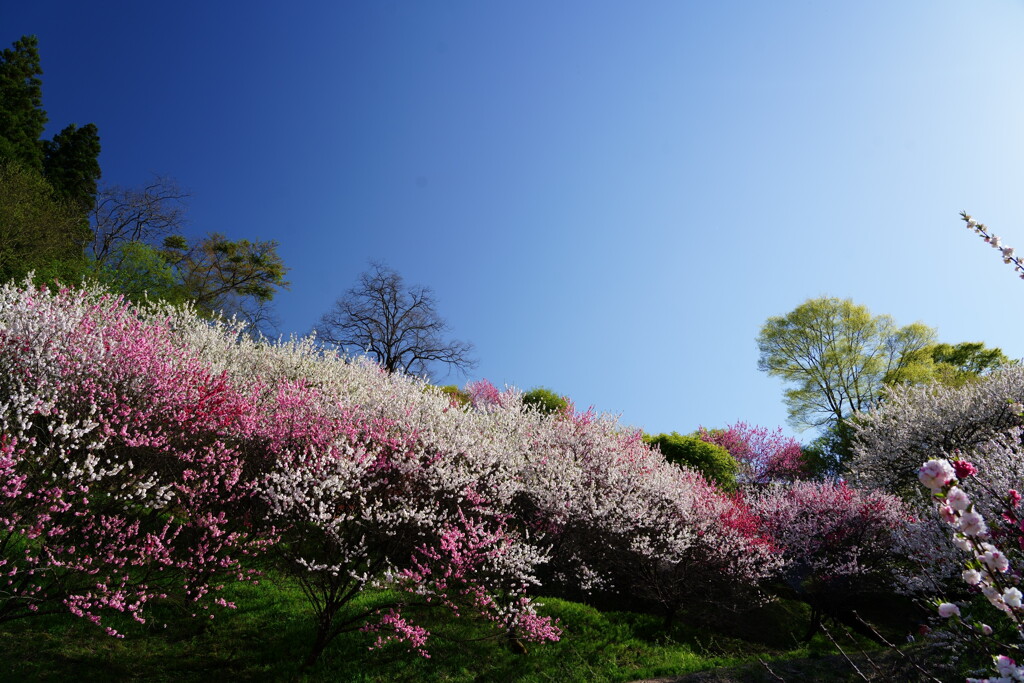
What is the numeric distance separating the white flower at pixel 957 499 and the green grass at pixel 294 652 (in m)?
7.57

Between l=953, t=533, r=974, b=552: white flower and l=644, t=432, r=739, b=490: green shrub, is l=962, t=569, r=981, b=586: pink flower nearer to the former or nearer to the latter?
l=953, t=533, r=974, b=552: white flower

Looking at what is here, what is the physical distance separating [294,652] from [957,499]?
8.90m

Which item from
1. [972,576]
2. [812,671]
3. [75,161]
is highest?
[75,161]

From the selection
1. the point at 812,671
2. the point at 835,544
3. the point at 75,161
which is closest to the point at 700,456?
the point at 835,544

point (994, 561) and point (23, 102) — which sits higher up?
point (23, 102)

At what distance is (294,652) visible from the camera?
8422mm

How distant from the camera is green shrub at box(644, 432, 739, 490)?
58.0 feet

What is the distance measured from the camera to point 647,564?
1187cm

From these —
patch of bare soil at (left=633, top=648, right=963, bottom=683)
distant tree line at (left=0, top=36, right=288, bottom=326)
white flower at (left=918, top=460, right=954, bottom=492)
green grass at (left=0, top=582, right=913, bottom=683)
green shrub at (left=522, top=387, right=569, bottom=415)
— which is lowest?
patch of bare soil at (left=633, top=648, right=963, bottom=683)

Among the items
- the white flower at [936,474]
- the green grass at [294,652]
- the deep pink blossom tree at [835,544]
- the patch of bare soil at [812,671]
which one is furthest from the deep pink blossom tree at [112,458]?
the deep pink blossom tree at [835,544]

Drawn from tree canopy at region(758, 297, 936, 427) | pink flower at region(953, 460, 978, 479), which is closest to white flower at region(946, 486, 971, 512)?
pink flower at region(953, 460, 978, 479)

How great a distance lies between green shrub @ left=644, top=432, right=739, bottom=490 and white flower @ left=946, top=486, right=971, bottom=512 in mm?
15746

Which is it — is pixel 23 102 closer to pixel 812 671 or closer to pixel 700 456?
pixel 700 456

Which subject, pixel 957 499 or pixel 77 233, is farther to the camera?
pixel 77 233
